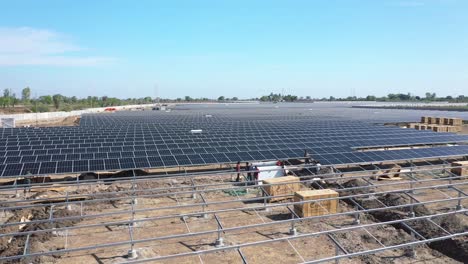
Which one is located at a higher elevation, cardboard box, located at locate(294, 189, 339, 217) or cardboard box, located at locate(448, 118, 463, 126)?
cardboard box, located at locate(448, 118, 463, 126)

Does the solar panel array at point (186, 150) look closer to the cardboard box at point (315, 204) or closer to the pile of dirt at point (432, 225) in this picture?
the pile of dirt at point (432, 225)

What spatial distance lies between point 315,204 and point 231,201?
4.32m

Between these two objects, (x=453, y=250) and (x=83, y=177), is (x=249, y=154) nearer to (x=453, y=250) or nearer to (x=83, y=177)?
(x=83, y=177)

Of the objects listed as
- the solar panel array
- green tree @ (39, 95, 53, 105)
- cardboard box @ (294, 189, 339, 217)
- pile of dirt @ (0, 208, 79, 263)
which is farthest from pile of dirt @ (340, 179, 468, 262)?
green tree @ (39, 95, 53, 105)

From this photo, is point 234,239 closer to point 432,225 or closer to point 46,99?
point 432,225

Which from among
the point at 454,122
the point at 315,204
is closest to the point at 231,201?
the point at 315,204

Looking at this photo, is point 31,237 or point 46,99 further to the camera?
point 46,99

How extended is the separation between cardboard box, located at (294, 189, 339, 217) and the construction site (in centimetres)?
6

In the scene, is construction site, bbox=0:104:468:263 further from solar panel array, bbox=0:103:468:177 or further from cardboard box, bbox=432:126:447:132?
cardboard box, bbox=432:126:447:132

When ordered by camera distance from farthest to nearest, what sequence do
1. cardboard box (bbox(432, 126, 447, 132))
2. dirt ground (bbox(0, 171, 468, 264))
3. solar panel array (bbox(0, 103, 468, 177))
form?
cardboard box (bbox(432, 126, 447, 132)) < solar panel array (bbox(0, 103, 468, 177)) < dirt ground (bbox(0, 171, 468, 264))

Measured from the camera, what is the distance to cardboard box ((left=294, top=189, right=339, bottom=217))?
17500mm

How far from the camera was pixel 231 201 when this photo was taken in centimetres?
1664

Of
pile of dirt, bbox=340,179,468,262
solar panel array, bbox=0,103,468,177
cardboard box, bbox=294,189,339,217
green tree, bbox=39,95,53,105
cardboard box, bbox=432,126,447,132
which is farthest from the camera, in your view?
green tree, bbox=39,95,53,105

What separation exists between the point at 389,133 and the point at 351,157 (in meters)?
15.3
